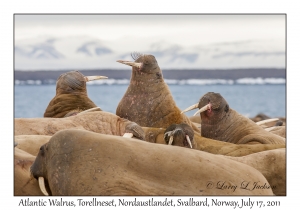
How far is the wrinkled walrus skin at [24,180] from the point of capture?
7312mm

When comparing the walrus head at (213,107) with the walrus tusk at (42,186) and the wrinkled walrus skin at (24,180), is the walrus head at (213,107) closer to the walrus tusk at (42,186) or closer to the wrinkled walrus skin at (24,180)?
the wrinkled walrus skin at (24,180)

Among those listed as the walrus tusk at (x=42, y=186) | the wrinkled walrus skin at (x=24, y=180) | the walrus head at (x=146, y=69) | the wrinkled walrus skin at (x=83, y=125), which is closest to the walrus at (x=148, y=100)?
the walrus head at (x=146, y=69)

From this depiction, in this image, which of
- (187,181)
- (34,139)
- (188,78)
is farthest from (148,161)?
(188,78)

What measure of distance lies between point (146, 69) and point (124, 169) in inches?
198

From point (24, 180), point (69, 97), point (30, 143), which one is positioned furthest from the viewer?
point (69, 97)

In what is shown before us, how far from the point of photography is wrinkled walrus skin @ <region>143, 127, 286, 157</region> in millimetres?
8977

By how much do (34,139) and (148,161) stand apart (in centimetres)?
201

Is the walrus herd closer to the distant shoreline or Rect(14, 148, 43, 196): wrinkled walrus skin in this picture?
Rect(14, 148, 43, 196): wrinkled walrus skin

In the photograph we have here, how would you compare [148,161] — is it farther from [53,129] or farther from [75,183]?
[53,129]

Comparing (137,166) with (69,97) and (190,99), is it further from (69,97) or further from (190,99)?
(190,99)

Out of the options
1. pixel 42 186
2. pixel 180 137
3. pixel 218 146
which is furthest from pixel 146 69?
pixel 42 186

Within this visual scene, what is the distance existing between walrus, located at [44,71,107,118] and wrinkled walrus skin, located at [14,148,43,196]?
3.71 m

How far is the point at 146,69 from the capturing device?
11.9 m
